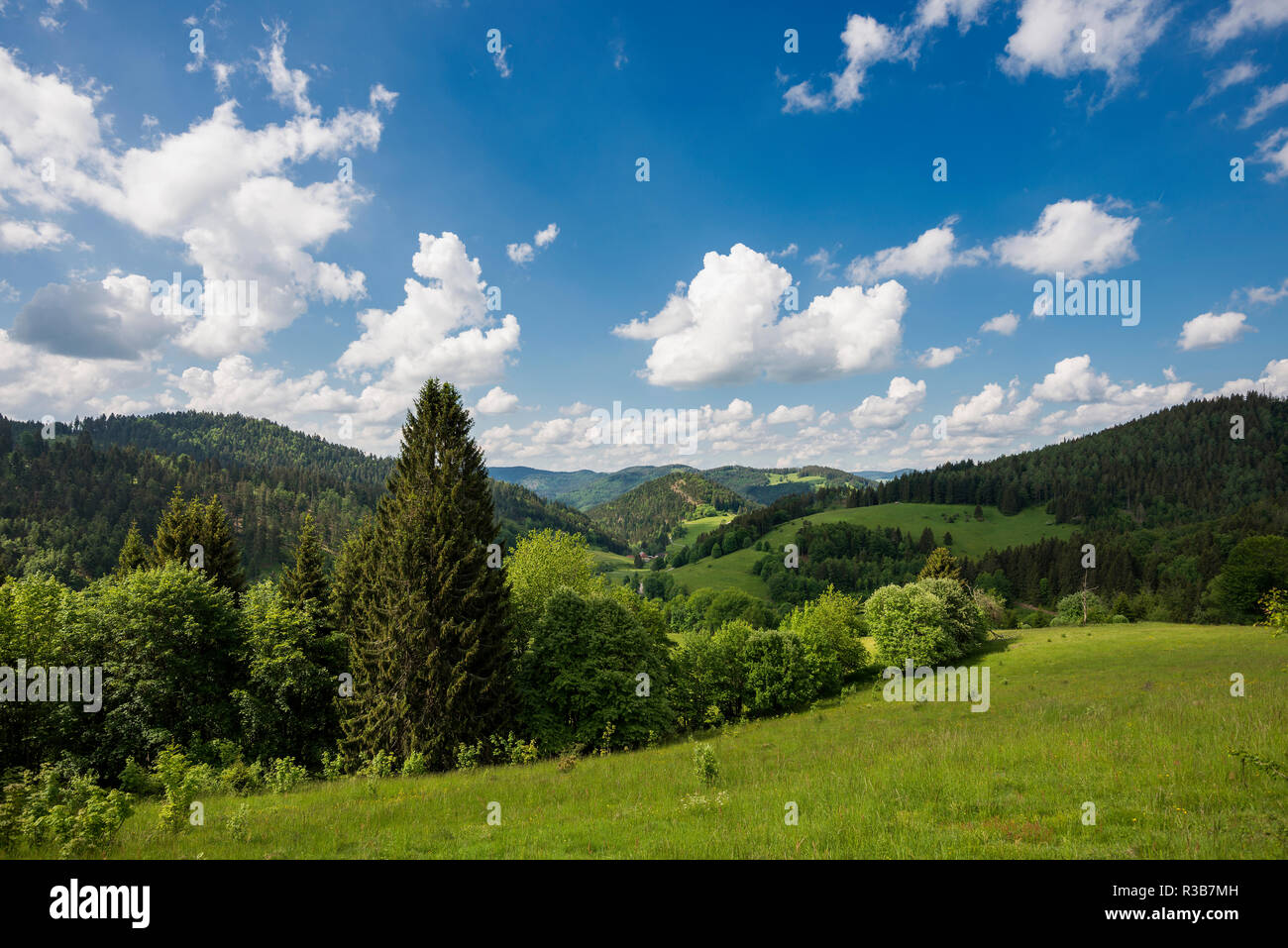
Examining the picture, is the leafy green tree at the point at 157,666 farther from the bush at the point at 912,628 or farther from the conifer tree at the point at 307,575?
the bush at the point at 912,628

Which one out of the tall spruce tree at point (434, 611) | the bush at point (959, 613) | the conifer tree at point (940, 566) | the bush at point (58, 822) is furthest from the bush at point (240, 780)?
the conifer tree at point (940, 566)

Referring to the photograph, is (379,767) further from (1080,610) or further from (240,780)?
(1080,610)

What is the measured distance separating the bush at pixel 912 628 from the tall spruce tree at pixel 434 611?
4562 centimetres

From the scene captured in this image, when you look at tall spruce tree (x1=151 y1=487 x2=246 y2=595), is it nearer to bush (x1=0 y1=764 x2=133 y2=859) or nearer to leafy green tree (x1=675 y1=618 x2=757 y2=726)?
bush (x1=0 y1=764 x2=133 y2=859)

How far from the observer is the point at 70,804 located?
9.77m

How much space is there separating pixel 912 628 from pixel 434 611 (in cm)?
5189

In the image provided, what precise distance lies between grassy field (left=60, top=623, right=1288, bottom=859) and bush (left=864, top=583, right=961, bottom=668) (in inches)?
1519

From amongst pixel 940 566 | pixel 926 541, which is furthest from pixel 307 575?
pixel 926 541

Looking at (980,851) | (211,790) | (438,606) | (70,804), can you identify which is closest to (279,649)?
(438,606)

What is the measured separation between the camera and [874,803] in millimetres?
10094

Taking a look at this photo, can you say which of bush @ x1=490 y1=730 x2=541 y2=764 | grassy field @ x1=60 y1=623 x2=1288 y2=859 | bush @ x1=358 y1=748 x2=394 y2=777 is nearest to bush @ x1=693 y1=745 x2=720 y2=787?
grassy field @ x1=60 y1=623 x2=1288 y2=859

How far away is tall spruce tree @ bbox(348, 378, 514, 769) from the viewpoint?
25.3 m

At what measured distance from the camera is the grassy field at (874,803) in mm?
7852
